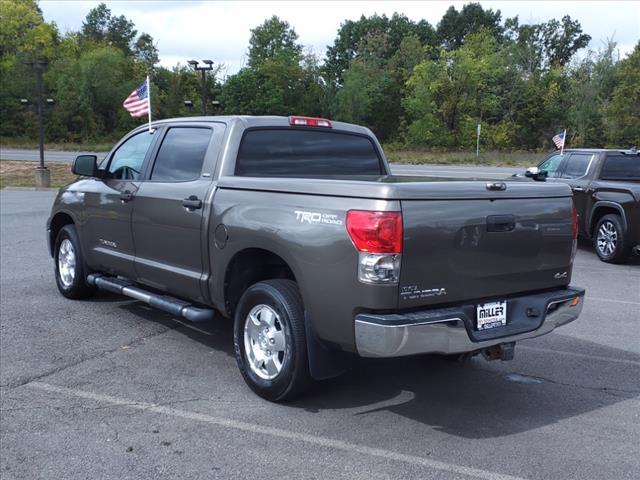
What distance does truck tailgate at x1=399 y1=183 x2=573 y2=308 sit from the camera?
11.9ft

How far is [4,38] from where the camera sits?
76.3 m

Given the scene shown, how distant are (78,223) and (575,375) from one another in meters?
4.99

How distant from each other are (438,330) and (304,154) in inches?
90.4

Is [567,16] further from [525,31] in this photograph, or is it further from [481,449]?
[481,449]

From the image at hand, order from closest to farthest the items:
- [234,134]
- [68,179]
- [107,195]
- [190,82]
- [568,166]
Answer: [234,134] < [107,195] < [568,166] < [68,179] < [190,82]

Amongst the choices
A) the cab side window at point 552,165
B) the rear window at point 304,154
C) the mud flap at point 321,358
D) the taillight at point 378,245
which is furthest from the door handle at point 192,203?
the cab side window at point 552,165

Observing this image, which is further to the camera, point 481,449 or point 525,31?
point 525,31

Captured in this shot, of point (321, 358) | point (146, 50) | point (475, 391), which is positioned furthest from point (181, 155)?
point (146, 50)

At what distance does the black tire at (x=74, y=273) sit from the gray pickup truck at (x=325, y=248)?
3.38 ft

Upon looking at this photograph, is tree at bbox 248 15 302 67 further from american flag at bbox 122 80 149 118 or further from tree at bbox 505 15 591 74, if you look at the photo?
american flag at bbox 122 80 149 118

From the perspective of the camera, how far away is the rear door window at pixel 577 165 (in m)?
10.9

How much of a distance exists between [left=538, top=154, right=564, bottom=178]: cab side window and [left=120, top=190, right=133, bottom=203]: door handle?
8.20m

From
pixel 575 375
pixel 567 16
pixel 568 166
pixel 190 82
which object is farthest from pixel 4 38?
pixel 575 375

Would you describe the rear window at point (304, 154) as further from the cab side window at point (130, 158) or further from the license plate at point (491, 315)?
the license plate at point (491, 315)
